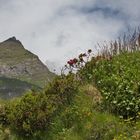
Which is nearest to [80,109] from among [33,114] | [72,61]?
[33,114]

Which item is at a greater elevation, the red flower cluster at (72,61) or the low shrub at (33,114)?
the red flower cluster at (72,61)

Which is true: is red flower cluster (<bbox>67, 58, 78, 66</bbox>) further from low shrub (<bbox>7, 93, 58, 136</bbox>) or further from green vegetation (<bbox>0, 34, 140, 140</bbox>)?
low shrub (<bbox>7, 93, 58, 136</bbox>)

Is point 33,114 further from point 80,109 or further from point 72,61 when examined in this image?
point 72,61

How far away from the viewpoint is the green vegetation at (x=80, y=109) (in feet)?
54.6

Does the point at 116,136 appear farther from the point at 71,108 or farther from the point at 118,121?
the point at 71,108

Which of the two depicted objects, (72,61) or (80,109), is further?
(72,61)

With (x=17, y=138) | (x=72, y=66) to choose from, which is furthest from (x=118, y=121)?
(x=72, y=66)

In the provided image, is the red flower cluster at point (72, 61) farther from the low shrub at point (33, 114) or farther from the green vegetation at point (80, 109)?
the low shrub at point (33, 114)

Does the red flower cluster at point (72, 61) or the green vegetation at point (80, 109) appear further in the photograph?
the red flower cluster at point (72, 61)

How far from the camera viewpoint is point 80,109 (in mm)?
18000

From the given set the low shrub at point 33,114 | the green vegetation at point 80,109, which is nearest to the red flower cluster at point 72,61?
the green vegetation at point 80,109

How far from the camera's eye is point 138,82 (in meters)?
18.1

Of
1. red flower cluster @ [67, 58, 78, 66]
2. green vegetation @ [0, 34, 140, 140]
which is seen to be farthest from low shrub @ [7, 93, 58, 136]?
red flower cluster @ [67, 58, 78, 66]

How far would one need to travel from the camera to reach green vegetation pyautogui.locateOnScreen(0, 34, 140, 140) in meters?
16.6
